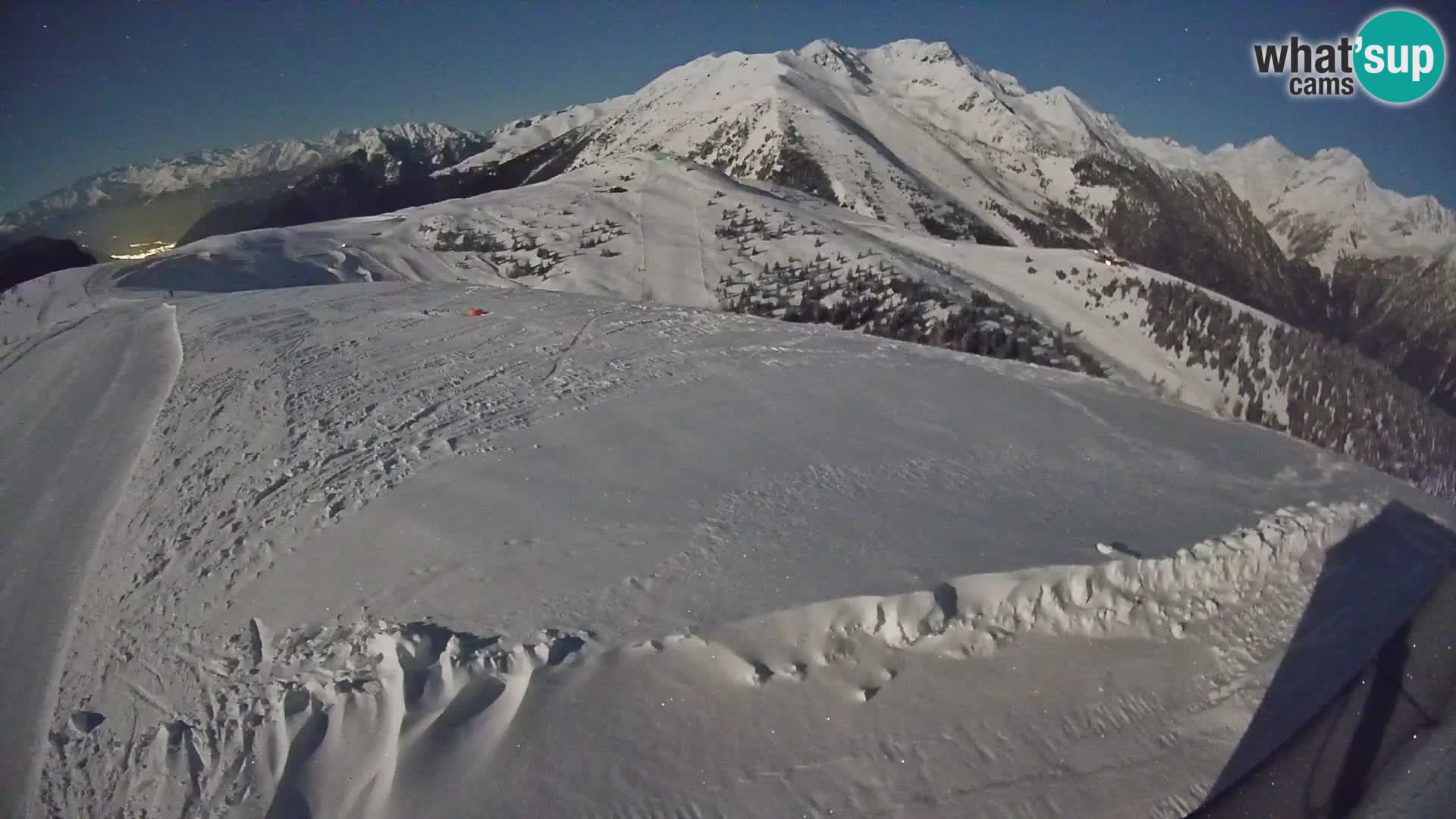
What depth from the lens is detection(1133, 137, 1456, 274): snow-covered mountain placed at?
79.5 feet

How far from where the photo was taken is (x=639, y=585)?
5.53 metres

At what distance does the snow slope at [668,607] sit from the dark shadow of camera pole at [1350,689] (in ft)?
0.63

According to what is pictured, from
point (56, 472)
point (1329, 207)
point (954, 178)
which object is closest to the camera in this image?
point (56, 472)

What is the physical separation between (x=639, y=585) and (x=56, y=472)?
744cm

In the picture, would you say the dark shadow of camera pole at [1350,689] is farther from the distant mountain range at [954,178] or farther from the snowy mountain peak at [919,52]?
the snowy mountain peak at [919,52]

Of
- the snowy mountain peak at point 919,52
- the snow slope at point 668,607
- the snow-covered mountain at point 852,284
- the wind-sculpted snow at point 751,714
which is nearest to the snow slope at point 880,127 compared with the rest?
the snowy mountain peak at point 919,52

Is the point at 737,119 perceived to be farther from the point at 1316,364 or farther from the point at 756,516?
the point at 756,516

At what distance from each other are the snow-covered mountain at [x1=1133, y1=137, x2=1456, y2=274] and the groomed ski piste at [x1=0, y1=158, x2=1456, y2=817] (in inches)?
631

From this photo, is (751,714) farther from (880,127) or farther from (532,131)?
(532,131)

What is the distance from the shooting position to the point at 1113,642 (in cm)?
555

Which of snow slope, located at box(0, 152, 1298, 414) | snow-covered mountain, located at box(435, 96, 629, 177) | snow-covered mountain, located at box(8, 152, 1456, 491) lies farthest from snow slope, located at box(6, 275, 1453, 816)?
snow-covered mountain, located at box(435, 96, 629, 177)

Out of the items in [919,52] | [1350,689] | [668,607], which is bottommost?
[1350,689]

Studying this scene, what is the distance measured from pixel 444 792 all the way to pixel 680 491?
3.33m

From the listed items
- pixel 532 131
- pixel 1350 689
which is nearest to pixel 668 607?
pixel 1350 689
